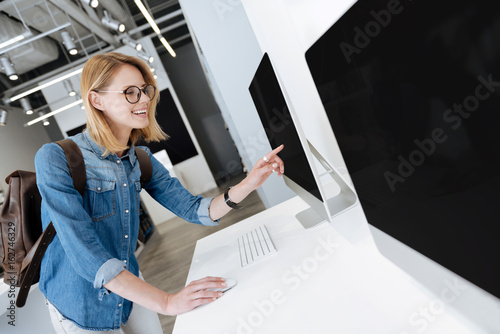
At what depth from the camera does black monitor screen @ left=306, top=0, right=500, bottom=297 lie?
36 cm

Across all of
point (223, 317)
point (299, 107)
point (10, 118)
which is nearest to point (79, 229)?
point (223, 317)

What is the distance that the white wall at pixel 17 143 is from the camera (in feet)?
24.3

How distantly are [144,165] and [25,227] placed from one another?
487 millimetres

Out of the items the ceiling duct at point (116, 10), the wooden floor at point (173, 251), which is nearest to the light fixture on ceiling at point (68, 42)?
the ceiling duct at point (116, 10)

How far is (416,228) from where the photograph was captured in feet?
1.95

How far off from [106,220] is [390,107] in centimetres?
108

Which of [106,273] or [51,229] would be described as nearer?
[106,273]

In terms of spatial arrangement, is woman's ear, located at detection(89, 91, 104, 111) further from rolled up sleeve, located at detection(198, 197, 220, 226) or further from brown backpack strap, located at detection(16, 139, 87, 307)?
rolled up sleeve, located at detection(198, 197, 220, 226)

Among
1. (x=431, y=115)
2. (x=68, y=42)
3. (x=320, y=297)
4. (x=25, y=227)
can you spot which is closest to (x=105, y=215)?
(x=25, y=227)

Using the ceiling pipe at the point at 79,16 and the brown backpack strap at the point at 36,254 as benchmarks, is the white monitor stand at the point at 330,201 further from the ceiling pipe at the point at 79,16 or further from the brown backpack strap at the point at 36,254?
the ceiling pipe at the point at 79,16

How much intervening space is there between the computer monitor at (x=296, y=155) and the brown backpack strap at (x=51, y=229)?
69 cm

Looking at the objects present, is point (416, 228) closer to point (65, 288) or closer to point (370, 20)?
point (370, 20)

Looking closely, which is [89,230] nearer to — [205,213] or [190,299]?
[190,299]

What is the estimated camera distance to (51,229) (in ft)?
4.00
